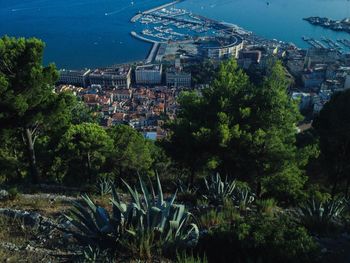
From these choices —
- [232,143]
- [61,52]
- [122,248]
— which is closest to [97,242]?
[122,248]

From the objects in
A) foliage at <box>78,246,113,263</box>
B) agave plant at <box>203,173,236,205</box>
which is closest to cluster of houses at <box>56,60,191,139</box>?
agave plant at <box>203,173,236,205</box>

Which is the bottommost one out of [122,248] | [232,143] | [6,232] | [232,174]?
[232,174]

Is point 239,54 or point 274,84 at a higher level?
point 274,84

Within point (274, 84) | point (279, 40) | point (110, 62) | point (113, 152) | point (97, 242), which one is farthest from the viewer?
point (279, 40)

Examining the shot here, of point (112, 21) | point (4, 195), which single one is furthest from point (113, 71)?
point (4, 195)

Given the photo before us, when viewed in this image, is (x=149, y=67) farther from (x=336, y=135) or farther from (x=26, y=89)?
(x=336, y=135)

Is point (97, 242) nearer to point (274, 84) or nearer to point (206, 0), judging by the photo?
point (274, 84)

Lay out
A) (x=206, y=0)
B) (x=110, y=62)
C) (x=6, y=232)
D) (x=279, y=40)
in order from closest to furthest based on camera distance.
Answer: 1. (x=6, y=232)
2. (x=110, y=62)
3. (x=279, y=40)
4. (x=206, y=0)
